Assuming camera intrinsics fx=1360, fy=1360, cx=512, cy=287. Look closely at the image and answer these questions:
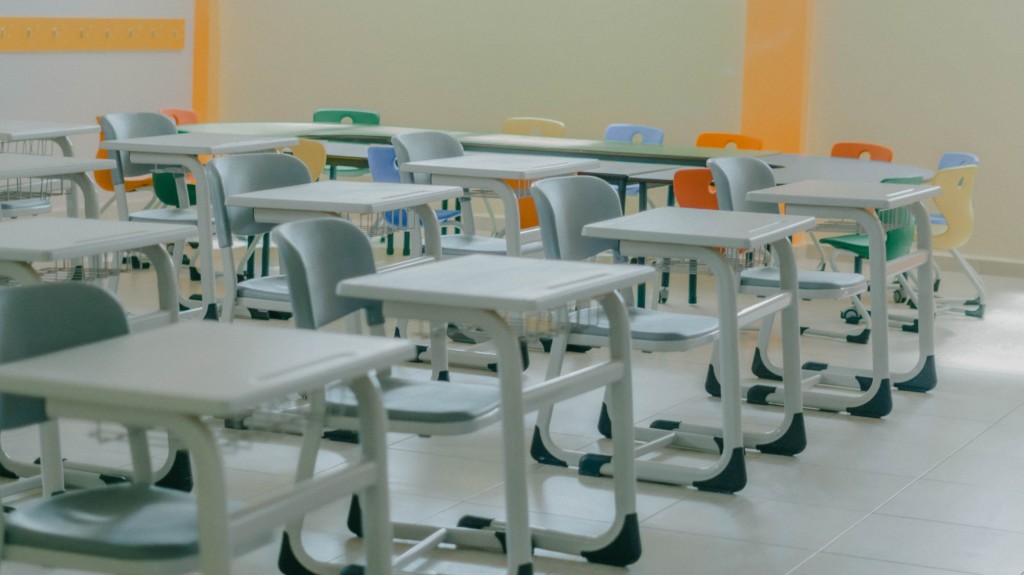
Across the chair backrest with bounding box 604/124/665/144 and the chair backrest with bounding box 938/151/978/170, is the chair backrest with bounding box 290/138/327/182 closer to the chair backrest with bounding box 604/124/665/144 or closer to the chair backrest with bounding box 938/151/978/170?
the chair backrest with bounding box 604/124/665/144

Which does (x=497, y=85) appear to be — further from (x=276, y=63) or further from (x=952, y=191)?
(x=952, y=191)

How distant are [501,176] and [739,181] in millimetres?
904

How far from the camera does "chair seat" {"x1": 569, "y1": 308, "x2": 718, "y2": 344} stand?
375 cm

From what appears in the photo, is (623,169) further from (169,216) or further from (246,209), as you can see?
(246,209)

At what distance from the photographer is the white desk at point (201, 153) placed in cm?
538

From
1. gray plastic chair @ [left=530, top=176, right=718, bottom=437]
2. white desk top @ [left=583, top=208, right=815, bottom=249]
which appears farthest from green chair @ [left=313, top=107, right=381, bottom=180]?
white desk top @ [left=583, top=208, right=815, bottom=249]

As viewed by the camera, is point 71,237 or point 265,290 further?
point 265,290

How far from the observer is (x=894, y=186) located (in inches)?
195

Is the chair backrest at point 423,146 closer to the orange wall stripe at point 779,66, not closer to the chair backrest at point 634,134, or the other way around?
the chair backrest at point 634,134

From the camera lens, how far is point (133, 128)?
662 centimetres

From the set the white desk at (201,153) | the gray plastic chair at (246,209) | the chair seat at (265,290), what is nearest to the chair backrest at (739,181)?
the gray plastic chair at (246,209)

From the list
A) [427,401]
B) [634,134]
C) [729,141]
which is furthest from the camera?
[634,134]

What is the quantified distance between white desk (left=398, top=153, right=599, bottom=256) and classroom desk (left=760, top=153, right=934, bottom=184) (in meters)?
1.03

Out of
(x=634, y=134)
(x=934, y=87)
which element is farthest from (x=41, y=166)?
(x=934, y=87)
